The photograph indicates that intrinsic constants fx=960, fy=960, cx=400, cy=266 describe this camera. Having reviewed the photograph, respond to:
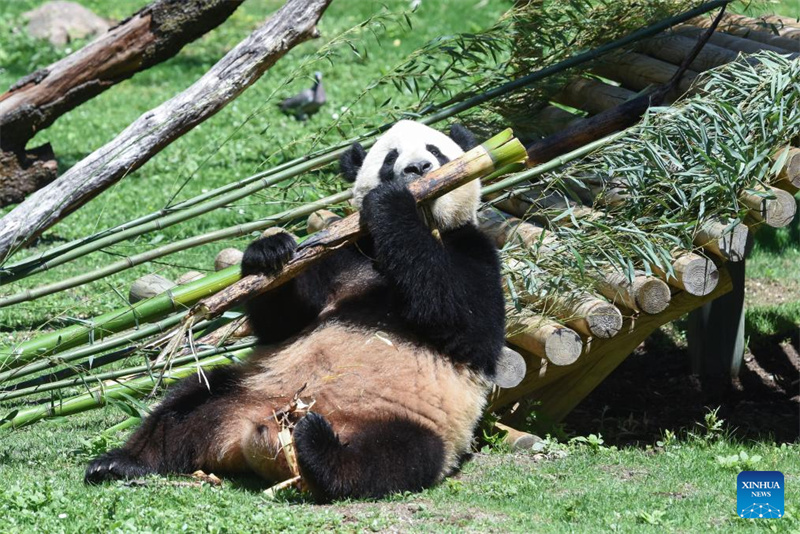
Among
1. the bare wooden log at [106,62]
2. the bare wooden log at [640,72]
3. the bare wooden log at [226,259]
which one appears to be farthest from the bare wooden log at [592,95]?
the bare wooden log at [226,259]

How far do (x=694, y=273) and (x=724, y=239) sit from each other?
0.26m

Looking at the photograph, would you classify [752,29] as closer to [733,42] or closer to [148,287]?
[733,42]

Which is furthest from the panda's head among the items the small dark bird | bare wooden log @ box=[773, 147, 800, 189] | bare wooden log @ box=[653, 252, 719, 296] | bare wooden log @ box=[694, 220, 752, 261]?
the small dark bird

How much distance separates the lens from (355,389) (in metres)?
4.91

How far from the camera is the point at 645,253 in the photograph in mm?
5508

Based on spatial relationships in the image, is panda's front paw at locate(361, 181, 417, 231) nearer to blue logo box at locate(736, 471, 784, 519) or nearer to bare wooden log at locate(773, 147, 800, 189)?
blue logo box at locate(736, 471, 784, 519)

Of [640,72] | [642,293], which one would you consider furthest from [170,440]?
[640,72]

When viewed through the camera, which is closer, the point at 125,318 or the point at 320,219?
the point at 125,318

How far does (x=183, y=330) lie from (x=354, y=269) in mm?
1226

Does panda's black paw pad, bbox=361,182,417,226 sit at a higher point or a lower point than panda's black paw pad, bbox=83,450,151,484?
higher

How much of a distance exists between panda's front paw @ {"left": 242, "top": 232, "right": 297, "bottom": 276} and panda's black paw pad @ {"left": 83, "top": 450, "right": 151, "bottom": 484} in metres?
1.15

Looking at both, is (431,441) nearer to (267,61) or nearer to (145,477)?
(145,477)

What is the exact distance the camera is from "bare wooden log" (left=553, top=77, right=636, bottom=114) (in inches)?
291

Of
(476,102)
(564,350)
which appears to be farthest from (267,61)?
(564,350)
